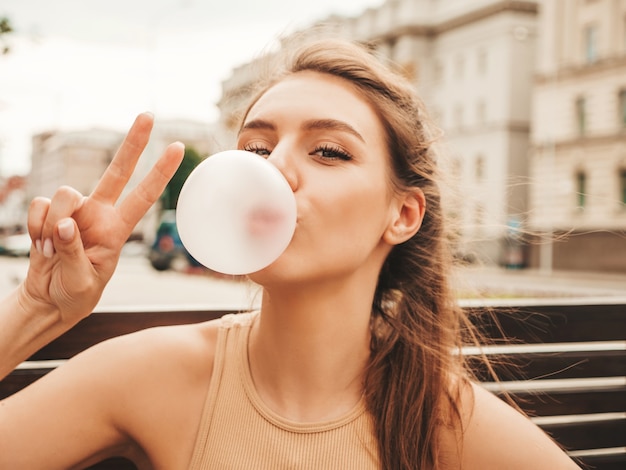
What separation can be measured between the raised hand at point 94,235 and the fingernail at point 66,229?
5 cm

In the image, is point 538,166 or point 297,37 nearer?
point 297,37

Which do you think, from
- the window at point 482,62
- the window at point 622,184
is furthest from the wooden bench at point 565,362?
the window at point 482,62

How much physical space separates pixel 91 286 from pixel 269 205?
1.51 feet

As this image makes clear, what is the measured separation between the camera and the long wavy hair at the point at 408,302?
1677mm

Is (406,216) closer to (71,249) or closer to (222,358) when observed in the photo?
(222,358)

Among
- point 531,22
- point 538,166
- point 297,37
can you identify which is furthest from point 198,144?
point 297,37

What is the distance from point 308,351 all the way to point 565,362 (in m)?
1.11

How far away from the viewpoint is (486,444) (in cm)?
163

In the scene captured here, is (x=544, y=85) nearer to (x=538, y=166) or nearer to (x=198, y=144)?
(x=538, y=166)

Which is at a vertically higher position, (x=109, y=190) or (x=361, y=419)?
(x=109, y=190)

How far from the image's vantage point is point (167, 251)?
82.6ft

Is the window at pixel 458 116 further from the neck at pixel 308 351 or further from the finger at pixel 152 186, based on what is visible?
the finger at pixel 152 186

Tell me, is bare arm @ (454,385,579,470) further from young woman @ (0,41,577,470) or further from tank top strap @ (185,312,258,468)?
tank top strap @ (185,312,258,468)

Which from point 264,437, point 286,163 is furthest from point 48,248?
point 264,437
